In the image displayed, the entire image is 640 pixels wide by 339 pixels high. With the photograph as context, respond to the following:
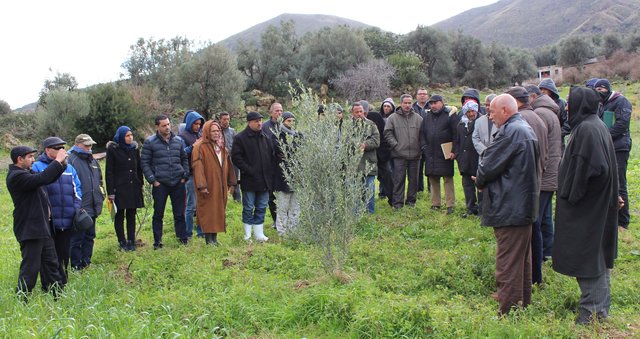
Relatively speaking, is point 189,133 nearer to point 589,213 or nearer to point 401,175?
point 401,175

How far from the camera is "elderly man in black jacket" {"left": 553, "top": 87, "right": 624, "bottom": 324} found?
14.4 feet

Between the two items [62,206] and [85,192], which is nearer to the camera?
[62,206]

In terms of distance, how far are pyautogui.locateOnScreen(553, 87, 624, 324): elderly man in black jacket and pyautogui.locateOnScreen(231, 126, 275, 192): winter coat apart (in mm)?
4400

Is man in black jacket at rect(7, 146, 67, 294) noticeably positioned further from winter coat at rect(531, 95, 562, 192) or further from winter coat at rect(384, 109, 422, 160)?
winter coat at rect(531, 95, 562, 192)

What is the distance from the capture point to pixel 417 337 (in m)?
4.06

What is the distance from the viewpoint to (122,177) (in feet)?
24.5

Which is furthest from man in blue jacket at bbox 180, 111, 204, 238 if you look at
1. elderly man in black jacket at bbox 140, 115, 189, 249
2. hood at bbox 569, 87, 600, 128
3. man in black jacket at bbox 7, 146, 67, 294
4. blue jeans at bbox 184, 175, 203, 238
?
hood at bbox 569, 87, 600, 128

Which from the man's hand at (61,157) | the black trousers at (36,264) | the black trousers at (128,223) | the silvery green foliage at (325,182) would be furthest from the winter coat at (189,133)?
the silvery green foliage at (325,182)

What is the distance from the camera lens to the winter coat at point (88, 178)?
6.82 metres

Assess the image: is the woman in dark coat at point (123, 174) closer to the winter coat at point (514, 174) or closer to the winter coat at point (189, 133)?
the winter coat at point (189, 133)

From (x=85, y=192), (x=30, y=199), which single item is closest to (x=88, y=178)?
(x=85, y=192)

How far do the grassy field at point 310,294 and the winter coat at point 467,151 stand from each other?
95cm

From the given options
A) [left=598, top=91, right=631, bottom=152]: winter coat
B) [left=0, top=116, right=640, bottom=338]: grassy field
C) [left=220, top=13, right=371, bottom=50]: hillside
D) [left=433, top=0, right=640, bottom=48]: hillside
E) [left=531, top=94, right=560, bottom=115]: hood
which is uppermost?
[left=220, top=13, right=371, bottom=50]: hillside

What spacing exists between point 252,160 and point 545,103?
435cm
